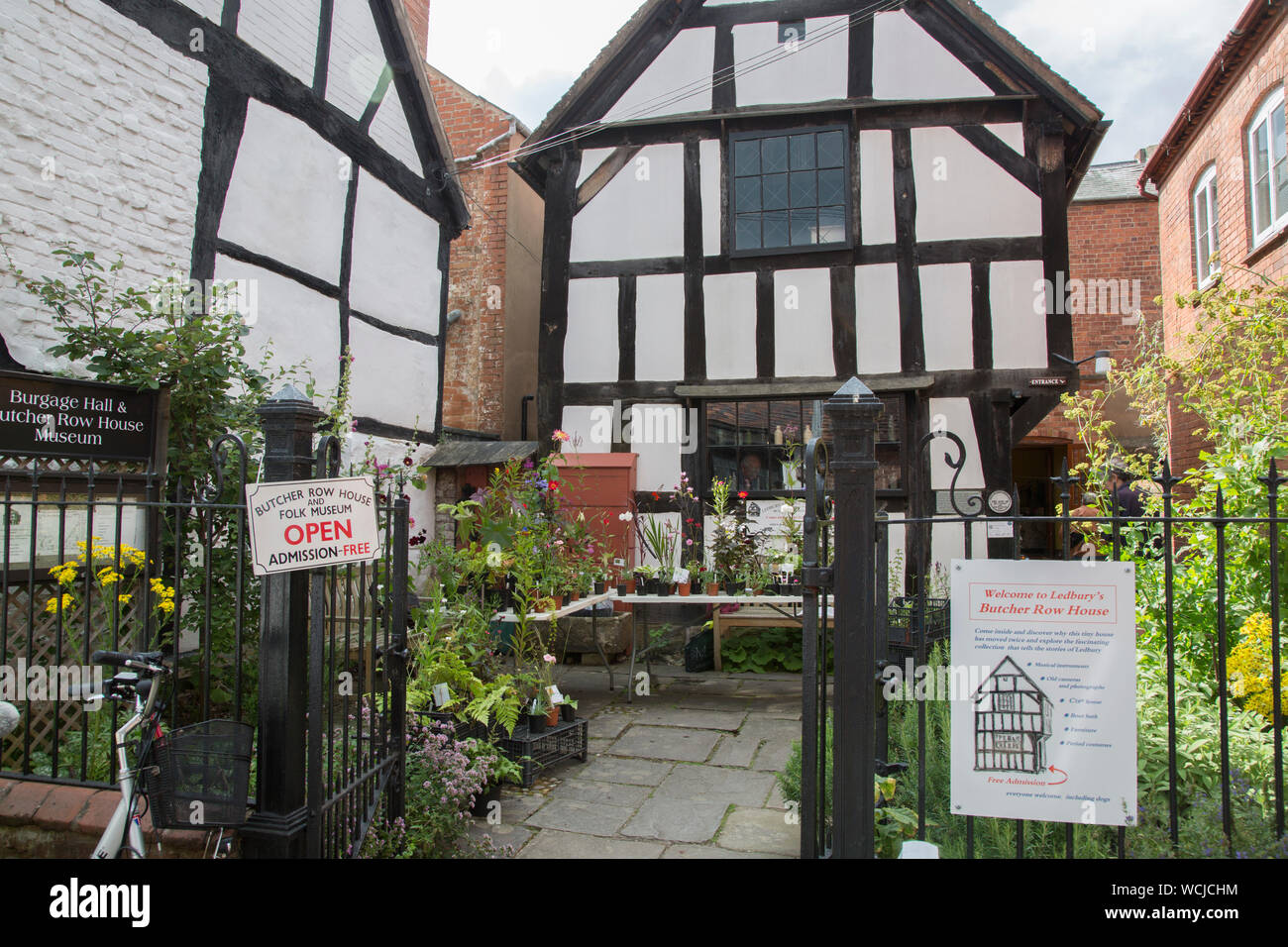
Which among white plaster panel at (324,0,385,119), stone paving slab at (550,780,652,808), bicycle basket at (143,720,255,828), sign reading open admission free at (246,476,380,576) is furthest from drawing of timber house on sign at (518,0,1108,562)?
→ bicycle basket at (143,720,255,828)

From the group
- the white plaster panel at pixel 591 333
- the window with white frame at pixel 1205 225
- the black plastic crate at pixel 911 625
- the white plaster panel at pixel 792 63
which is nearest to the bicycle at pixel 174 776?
the black plastic crate at pixel 911 625

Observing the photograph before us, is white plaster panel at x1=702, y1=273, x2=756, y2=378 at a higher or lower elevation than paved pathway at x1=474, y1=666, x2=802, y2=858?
higher

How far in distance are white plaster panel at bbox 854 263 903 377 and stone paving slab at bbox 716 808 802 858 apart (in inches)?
191

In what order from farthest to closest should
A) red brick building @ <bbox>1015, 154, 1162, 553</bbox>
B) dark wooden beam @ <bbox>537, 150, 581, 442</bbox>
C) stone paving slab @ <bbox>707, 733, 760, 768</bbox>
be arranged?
red brick building @ <bbox>1015, 154, 1162, 553</bbox>, dark wooden beam @ <bbox>537, 150, 581, 442</bbox>, stone paving slab @ <bbox>707, 733, 760, 768</bbox>

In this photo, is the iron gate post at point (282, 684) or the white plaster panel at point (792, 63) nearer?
the iron gate post at point (282, 684)

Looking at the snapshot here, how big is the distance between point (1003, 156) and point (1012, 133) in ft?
0.76

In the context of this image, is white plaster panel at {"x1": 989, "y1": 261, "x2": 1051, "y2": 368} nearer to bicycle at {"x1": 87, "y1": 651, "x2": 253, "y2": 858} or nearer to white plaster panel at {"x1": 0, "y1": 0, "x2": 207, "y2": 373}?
white plaster panel at {"x1": 0, "y1": 0, "x2": 207, "y2": 373}

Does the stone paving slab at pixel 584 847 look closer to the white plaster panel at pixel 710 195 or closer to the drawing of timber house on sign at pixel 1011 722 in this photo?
the drawing of timber house on sign at pixel 1011 722

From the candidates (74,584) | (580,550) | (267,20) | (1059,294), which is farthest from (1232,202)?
(74,584)

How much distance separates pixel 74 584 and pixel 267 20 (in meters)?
4.43

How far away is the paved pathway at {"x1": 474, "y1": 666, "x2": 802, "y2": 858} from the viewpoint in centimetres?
338

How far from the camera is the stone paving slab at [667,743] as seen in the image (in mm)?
4602

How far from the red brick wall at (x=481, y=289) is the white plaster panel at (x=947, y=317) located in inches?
193

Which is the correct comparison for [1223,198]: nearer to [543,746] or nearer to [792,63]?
[792,63]
